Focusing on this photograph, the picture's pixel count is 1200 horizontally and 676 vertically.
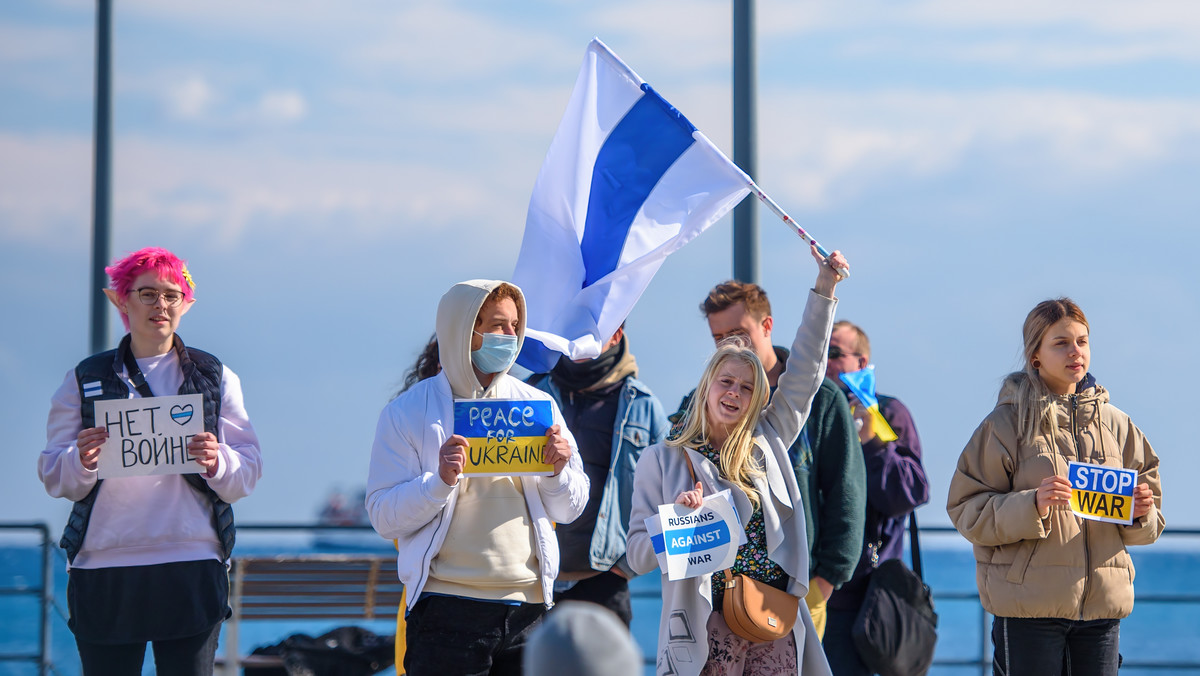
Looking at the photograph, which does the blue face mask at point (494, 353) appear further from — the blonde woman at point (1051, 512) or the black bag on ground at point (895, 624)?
the black bag on ground at point (895, 624)

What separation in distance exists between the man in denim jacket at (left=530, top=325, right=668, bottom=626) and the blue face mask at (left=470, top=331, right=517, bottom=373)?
1.27 m

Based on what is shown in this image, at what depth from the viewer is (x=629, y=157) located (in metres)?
6.68

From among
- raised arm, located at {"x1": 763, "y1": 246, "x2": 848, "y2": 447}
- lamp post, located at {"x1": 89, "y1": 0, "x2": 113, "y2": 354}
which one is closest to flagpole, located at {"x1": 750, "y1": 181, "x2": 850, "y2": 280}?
raised arm, located at {"x1": 763, "y1": 246, "x2": 848, "y2": 447}

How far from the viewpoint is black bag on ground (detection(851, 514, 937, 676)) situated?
6.11 m

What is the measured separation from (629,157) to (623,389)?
109cm

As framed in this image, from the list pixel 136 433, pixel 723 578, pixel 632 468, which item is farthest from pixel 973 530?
pixel 136 433

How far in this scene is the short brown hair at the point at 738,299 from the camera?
A: 6.21 m

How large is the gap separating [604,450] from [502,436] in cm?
158

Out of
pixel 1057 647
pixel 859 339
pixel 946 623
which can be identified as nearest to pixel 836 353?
pixel 859 339

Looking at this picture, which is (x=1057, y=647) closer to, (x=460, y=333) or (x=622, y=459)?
(x=622, y=459)

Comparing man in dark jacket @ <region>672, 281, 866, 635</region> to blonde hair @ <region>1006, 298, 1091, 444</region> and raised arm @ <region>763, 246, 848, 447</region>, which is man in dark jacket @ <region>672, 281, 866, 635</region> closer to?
raised arm @ <region>763, 246, 848, 447</region>

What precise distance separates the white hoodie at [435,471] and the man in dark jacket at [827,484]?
0.89 metres

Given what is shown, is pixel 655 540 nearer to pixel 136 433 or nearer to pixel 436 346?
pixel 436 346

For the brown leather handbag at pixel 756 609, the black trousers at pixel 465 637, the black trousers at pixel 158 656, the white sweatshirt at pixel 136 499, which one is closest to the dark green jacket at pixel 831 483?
the brown leather handbag at pixel 756 609
